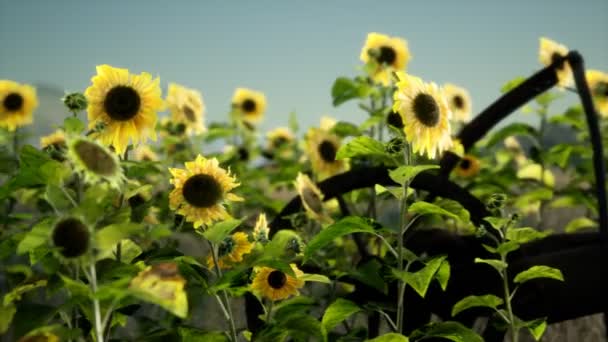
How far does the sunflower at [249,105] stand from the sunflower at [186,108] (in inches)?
28.4

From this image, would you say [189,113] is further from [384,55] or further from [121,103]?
[121,103]

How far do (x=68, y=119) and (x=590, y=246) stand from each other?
2.46 ft

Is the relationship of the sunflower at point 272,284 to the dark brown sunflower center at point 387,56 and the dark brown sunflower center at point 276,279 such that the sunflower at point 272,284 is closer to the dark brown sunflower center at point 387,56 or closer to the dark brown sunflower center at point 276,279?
the dark brown sunflower center at point 276,279

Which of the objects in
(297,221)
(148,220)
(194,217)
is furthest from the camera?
(148,220)

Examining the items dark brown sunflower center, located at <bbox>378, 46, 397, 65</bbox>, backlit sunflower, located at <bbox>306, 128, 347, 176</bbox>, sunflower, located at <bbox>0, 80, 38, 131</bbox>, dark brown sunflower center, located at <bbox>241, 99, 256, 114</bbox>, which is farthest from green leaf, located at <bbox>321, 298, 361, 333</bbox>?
dark brown sunflower center, located at <bbox>241, 99, 256, 114</bbox>

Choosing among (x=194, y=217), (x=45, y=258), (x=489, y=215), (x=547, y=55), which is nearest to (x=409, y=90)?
(x=489, y=215)

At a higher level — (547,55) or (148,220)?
(547,55)

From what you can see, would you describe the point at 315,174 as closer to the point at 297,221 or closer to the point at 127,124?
the point at 297,221

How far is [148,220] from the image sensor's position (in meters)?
1.57

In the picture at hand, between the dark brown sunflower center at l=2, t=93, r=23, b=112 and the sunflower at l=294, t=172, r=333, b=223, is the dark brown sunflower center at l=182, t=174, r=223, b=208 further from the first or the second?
the dark brown sunflower center at l=2, t=93, r=23, b=112

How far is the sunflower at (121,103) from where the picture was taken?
100cm

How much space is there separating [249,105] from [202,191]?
6.84ft

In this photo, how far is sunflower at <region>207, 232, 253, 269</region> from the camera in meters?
0.94

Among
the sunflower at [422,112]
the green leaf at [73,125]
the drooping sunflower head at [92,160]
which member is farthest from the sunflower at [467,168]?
the drooping sunflower head at [92,160]
